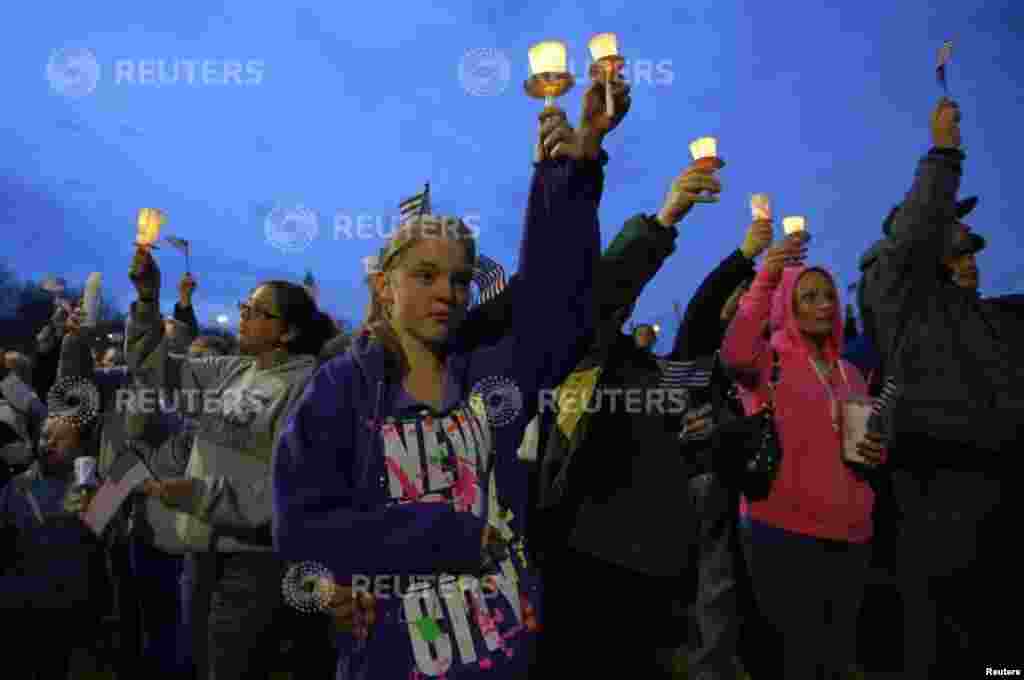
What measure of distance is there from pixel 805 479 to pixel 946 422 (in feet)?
2.97

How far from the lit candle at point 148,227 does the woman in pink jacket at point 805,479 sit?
3.49 metres

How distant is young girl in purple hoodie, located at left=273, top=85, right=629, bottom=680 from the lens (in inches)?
63.4

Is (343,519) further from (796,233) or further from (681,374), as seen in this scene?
(796,233)

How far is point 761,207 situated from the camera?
4.29m

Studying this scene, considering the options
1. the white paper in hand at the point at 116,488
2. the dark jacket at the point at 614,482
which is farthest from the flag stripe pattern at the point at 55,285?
the dark jacket at the point at 614,482

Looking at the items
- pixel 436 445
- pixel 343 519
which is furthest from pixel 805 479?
pixel 343 519

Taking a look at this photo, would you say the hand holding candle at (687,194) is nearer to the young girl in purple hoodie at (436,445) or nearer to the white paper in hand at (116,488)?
the young girl in purple hoodie at (436,445)

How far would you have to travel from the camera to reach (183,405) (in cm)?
409

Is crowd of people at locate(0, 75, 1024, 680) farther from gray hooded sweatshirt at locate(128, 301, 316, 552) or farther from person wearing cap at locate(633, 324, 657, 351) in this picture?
person wearing cap at locate(633, 324, 657, 351)

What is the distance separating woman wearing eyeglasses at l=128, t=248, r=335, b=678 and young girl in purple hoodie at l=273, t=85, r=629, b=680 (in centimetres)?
114

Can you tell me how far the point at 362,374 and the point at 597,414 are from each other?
186 cm

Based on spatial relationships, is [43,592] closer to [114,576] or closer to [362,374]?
[114,576]

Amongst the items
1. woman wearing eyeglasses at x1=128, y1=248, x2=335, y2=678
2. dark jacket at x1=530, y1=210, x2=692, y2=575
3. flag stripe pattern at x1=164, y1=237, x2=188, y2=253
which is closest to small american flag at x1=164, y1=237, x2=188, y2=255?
flag stripe pattern at x1=164, y1=237, x2=188, y2=253

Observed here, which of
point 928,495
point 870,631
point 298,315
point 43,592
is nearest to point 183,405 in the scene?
point 298,315
